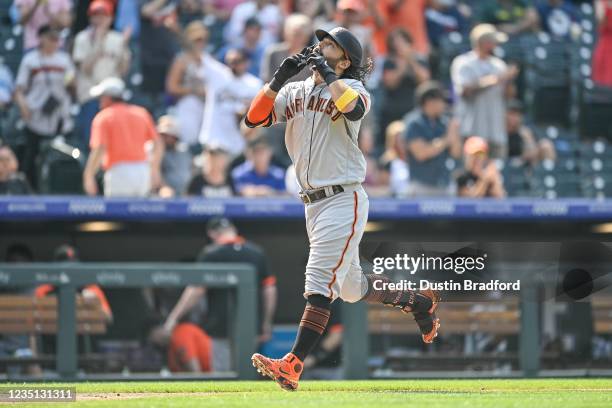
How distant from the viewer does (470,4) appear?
1504 centimetres

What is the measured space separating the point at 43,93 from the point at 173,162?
139 cm

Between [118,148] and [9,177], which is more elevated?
[118,148]

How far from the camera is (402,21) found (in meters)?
13.6

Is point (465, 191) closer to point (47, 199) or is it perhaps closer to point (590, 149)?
point (590, 149)

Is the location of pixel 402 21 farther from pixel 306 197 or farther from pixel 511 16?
pixel 306 197

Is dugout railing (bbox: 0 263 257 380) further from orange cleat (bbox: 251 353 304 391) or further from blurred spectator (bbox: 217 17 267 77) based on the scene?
blurred spectator (bbox: 217 17 267 77)

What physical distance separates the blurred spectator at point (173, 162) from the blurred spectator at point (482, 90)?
2746 millimetres

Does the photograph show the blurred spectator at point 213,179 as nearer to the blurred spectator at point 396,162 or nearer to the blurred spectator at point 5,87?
the blurred spectator at point 396,162

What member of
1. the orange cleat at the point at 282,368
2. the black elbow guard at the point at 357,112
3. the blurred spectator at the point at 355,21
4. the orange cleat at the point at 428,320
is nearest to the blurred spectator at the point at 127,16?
the blurred spectator at the point at 355,21

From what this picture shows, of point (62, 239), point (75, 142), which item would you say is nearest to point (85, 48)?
point (75, 142)

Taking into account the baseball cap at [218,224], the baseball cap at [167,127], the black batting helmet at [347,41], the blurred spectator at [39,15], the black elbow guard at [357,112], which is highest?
the blurred spectator at [39,15]

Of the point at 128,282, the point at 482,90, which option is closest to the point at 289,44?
the point at 482,90

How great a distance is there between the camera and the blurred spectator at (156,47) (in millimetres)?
12961

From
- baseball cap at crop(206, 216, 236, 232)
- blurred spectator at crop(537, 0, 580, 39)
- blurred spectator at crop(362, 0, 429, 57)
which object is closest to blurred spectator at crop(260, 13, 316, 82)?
blurred spectator at crop(362, 0, 429, 57)
